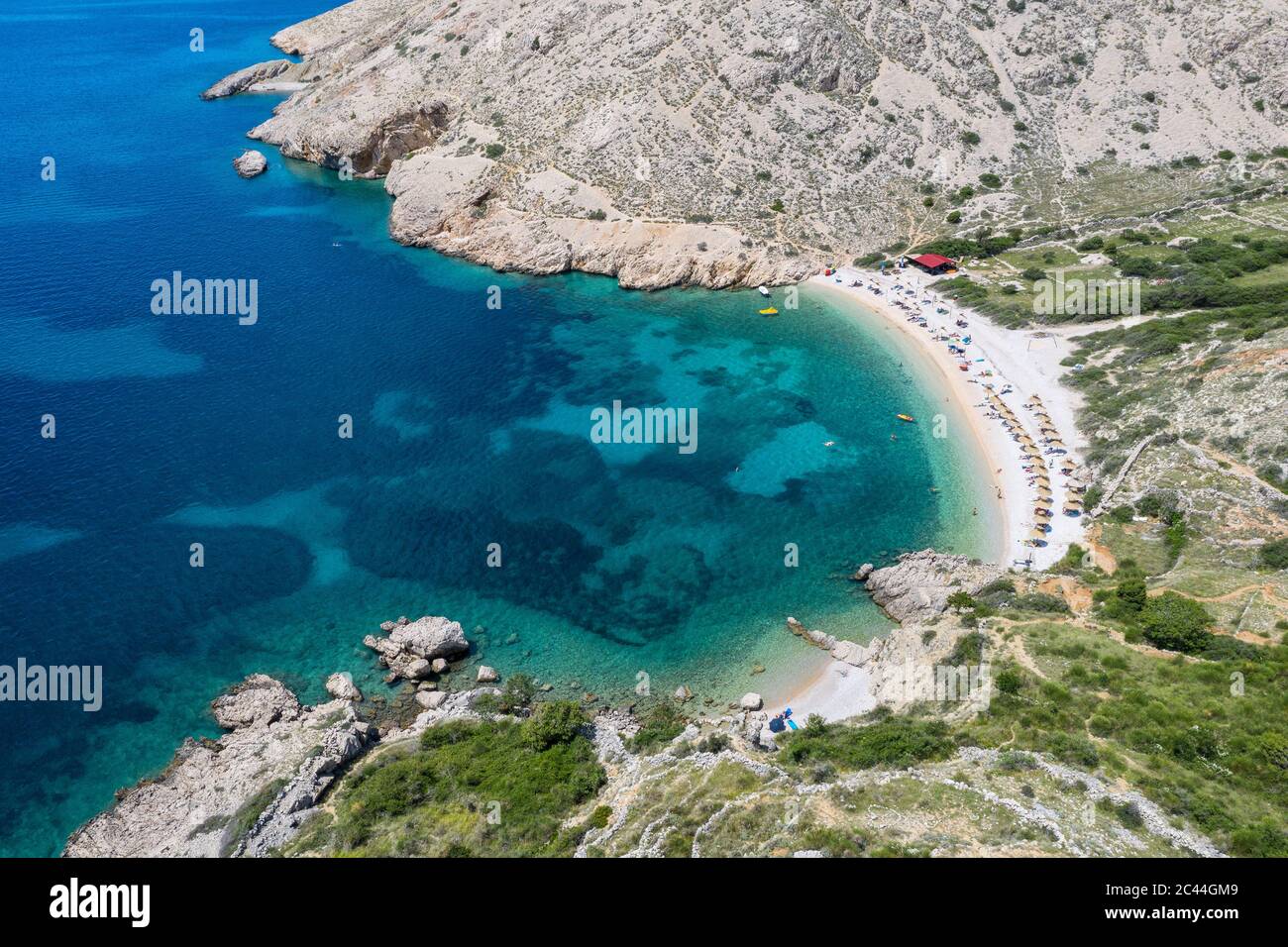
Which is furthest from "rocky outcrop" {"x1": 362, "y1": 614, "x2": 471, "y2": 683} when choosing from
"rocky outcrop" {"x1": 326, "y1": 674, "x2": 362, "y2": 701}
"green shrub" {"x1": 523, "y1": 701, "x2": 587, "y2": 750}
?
"green shrub" {"x1": 523, "y1": 701, "x2": 587, "y2": 750}

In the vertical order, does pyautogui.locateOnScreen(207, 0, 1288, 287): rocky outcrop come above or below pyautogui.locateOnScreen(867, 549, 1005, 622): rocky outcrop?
above

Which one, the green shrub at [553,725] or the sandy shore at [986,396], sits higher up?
the sandy shore at [986,396]

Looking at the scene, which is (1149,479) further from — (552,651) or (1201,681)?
(552,651)

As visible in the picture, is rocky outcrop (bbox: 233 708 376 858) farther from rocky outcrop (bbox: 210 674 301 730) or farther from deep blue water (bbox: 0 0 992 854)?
deep blue water (bbox: 0 0 992 854)

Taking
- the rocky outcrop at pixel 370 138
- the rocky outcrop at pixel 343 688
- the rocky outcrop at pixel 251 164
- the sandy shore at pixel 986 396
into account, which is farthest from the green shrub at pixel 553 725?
the rocky outcrop at pixel 251 164

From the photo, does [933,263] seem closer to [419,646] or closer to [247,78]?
[419,646]

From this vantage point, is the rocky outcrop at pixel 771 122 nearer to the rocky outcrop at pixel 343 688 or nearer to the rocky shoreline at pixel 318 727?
the rocky shoreline at pixel 318 727
